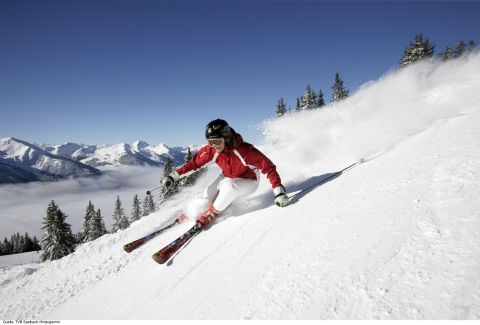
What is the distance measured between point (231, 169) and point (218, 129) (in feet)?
3.64

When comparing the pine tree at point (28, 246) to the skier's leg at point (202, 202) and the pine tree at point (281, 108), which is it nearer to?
the pine tree at point (281, 108)

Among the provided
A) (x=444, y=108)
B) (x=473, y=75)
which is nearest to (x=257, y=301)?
(x=444, y=108)

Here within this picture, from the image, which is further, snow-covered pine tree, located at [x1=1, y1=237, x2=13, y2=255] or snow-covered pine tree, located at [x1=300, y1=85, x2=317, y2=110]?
snow-covered pine tree, located at [x1=1, y1=237, x2=13, y2=255]

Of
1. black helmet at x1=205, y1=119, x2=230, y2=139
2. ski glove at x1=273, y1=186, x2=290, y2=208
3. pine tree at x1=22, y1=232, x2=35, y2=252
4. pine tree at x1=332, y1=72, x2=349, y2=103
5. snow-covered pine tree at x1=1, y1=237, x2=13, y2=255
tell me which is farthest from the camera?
snow-covered pine tree at x1=1, y1=237, x2=13, y2=255

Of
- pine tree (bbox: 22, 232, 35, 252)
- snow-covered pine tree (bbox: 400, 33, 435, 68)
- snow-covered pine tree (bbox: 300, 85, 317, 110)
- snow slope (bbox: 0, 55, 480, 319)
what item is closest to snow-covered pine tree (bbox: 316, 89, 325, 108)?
snow-covered pine tree (bbox: 300, 85, 317, 110)

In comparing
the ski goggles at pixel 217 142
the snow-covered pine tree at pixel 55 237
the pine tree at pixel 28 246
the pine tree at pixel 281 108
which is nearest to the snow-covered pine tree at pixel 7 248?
the pine tree at pixel 28 246

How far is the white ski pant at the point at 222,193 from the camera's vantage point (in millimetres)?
5859

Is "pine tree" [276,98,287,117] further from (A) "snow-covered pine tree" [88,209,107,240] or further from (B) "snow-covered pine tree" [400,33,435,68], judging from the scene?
(A) "snow-covered pine tree" [88,209,107,240]

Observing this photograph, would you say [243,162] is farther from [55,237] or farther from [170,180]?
[55,237]

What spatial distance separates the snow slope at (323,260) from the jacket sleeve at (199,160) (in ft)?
5.34

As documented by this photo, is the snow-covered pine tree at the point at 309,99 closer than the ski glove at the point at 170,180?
No

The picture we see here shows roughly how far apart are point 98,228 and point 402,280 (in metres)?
53.2

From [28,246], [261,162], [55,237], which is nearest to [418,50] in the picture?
[261,162]

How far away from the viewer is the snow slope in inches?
87.2
